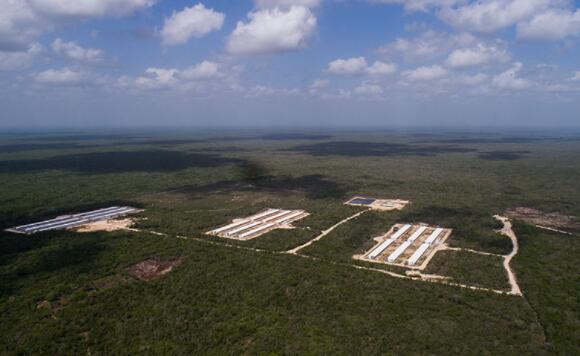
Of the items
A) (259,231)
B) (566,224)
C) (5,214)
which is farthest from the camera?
(5,214)

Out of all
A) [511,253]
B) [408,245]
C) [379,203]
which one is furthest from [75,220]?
[511,253]

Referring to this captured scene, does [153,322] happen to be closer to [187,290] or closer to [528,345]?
[187,290]

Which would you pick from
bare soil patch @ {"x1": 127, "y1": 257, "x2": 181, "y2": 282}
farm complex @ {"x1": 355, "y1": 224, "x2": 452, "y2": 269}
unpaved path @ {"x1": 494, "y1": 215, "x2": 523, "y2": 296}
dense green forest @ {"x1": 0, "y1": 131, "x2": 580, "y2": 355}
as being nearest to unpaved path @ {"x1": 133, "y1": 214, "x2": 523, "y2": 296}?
unpaved path @ {"x1": 494, "y1": 215, "x2": 523, "y2": 296}

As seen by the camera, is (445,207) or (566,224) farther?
(445,207)

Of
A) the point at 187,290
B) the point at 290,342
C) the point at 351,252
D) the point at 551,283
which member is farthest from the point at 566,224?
the point at 187,290

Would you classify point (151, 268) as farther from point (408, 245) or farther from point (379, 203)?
point (379, 203)

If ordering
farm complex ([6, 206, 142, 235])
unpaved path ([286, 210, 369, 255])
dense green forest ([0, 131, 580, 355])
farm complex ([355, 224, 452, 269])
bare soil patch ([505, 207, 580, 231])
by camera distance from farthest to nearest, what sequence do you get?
bare soil patch ([505, 207, 580, 231]) → farm complex ([6, 206, 142, 235]) → unpaved path ([286, 210, 369, 255]) → farm complex ([355, 224, 452, 269]) → dense green forest ([0, 131, 580, 355])

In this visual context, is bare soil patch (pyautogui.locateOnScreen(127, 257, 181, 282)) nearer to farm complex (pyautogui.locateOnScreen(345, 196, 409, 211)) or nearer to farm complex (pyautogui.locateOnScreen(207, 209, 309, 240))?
farm complex (pyautogui.locateOnScreen(207, 209, 309, 240))
